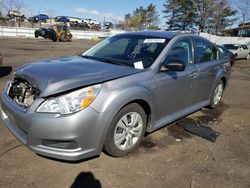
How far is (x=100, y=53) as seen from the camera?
14.1ft

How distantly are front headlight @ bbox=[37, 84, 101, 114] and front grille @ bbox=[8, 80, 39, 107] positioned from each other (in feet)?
0.97

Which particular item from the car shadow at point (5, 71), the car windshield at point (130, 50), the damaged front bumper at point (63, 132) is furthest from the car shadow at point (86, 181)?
the car shadow at point (5, 71)

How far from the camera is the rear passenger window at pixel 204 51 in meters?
4.65

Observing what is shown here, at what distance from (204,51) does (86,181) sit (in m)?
3.37

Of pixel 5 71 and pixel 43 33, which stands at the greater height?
pixel 43 33

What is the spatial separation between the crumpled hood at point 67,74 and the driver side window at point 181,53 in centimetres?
72

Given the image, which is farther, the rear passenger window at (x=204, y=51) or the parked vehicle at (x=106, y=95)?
the rear passenger window at (x=204, y=51)

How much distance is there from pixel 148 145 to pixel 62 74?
1642mm

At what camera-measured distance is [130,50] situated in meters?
4.09

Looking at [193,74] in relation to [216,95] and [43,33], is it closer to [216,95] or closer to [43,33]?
[216,95]

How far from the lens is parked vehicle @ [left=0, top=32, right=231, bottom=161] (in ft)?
9.05

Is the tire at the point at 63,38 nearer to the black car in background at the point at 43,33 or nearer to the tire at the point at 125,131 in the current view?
the black car in background at the point at 43,33

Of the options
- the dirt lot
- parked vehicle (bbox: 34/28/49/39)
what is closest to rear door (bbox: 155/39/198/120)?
the dirt lot

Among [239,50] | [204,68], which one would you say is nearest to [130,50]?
[204,68]
